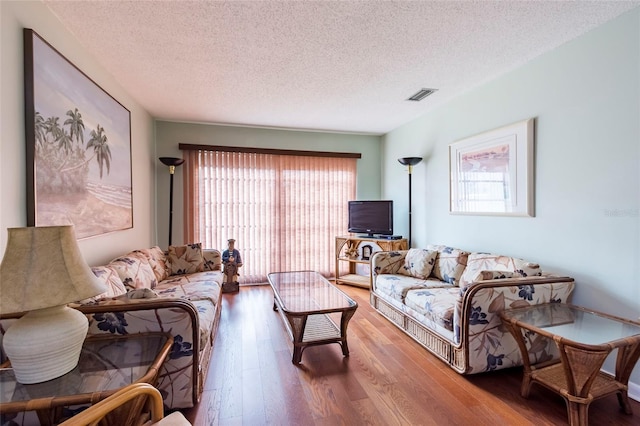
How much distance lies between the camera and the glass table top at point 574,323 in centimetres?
166

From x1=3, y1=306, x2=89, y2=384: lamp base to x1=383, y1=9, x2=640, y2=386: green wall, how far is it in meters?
3.06

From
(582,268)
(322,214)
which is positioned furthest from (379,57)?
(322,214)

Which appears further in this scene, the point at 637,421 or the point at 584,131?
the point at 584,131

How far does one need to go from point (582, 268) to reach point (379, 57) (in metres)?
2.21

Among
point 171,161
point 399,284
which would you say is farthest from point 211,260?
point 399,284

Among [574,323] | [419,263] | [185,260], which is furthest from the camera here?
[185,260]

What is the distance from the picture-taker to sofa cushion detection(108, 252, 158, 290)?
2359 mm

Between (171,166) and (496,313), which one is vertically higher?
(171,166)

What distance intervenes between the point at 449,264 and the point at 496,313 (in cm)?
110

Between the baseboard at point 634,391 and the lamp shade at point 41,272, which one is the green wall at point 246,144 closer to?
the lamp shade at point 41,272

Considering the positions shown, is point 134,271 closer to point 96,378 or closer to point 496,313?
point 96,378

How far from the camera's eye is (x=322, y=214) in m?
4.86

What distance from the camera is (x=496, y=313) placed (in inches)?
81.5

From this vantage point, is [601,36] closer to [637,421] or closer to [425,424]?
[637,421]
